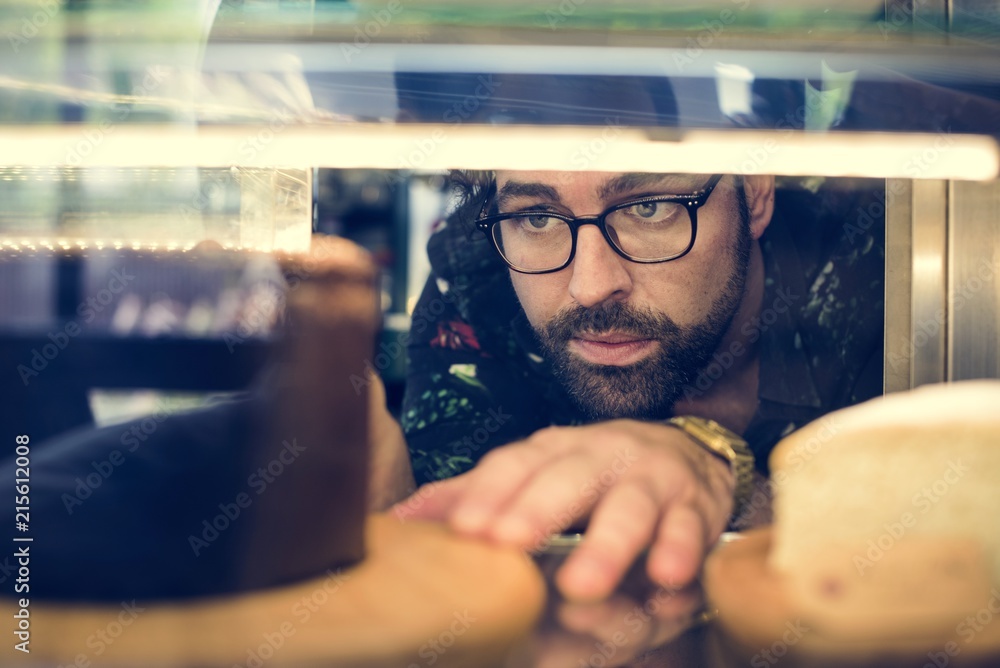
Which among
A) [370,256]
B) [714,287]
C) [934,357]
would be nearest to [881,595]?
[934,357]

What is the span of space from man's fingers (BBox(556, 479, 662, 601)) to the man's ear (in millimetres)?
394

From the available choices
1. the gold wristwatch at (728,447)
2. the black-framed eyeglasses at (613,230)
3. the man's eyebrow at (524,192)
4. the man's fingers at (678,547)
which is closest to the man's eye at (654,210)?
the black-framed eyeglasses at (613,230)

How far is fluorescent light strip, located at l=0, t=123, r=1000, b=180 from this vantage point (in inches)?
41.4

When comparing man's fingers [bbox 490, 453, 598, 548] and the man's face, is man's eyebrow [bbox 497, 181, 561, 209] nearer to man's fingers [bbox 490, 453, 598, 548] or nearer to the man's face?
the man's face

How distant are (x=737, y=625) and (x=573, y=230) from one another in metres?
0.58

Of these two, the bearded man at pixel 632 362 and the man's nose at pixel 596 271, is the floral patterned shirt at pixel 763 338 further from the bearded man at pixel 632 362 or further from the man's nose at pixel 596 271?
the man's nose at pixel 596 271

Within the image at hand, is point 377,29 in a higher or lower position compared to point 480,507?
higher

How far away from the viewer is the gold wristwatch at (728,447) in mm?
1116

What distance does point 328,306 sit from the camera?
3.48 feet

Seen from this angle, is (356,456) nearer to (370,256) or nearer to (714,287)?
(370,256)

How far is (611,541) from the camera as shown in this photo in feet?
3.57

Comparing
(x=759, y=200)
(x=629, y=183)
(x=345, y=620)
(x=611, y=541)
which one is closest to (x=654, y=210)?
(x=629, y=183)

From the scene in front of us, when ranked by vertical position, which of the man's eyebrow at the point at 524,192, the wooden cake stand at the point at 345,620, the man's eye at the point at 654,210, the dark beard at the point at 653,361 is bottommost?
the wooden cake stand at the point at 345,620

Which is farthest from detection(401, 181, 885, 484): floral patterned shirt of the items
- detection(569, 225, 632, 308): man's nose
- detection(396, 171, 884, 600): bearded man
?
detection(569, 225, 632, 308): man's nose
